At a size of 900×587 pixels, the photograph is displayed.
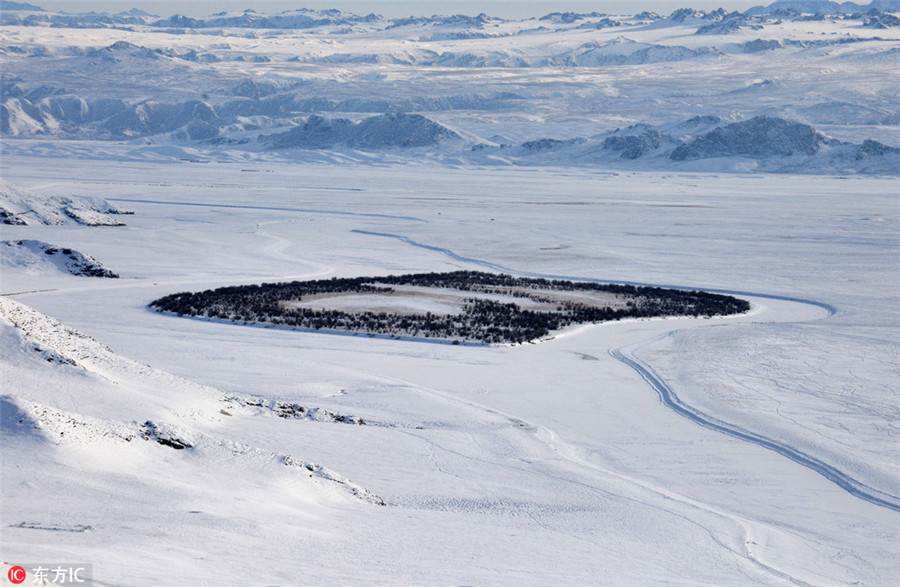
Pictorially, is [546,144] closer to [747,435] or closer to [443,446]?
[747,435]

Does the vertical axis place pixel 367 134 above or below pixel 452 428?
below

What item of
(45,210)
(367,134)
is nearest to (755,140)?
(367,134)

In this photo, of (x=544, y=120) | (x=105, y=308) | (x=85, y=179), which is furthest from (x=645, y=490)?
(x=544, y=120)

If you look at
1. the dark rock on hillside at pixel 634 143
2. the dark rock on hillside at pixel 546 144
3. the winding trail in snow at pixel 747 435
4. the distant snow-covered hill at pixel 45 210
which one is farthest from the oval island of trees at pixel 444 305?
the dark rock on hillside at pixel 546 144

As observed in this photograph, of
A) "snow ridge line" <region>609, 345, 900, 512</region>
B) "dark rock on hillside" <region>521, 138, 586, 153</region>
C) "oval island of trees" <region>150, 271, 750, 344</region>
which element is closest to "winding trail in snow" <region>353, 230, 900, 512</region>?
"snow ridge line" <region>609, 345, 900, 512</region>

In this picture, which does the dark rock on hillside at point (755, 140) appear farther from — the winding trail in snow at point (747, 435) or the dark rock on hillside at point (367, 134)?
the winding trail in snow at point (747, 435)

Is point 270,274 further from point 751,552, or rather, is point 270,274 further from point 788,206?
point 788,206
